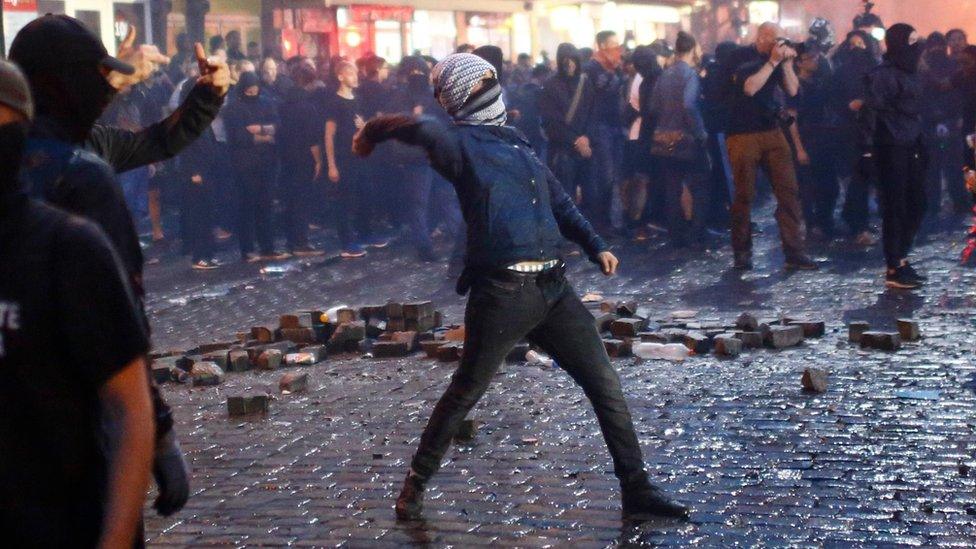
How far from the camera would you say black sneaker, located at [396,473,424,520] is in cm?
572

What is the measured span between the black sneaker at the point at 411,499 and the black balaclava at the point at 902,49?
7178mm

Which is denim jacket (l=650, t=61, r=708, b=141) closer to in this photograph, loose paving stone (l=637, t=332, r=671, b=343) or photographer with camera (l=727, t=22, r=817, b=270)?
photographer with camera (l=727, t=22, r=817, b=270)

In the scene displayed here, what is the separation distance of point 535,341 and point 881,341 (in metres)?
4.05

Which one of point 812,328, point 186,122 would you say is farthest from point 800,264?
point 186,122

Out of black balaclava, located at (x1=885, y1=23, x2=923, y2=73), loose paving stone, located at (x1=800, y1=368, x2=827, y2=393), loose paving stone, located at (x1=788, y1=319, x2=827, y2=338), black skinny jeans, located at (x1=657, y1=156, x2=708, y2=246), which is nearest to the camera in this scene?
loose paving stone, located at (x1=800, y1=368, x2=827, y2=393)

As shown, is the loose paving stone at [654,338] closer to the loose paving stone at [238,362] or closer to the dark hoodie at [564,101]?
the loose paving stone at [238,362]

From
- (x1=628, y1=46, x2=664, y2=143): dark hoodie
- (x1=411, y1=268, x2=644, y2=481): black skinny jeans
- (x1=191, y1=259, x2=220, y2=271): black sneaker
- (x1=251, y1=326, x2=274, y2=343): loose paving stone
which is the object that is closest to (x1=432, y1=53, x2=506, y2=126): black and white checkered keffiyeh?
(x1=411, y1=268, x2=644, y2=481): black skinny jeans

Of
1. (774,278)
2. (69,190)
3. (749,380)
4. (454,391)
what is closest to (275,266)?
(774,278)

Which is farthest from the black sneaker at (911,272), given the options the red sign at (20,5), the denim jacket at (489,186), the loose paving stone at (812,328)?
the red sign at (20,5)

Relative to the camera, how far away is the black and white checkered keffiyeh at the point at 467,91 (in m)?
5.57

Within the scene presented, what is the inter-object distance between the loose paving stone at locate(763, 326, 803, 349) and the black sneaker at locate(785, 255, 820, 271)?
367 centimetres

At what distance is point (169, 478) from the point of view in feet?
10.7

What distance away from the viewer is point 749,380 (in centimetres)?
830

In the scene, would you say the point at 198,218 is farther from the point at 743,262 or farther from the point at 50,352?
the point at 50,352
